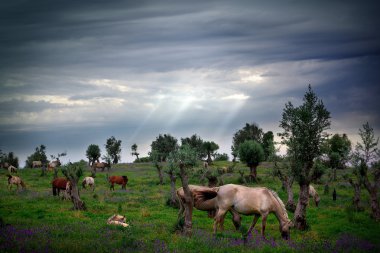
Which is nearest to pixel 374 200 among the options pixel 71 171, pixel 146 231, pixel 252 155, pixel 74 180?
pixel 146 231

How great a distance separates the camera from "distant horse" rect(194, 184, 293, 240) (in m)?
21.2

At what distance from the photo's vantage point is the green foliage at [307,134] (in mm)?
26812

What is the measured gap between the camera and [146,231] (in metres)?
20.9

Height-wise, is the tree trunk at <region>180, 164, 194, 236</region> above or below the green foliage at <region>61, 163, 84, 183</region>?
below

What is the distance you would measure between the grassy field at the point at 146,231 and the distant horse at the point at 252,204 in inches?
41.6

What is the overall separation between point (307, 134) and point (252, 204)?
8.16 meters

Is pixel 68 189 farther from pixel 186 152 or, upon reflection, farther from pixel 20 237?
pixel 20 237

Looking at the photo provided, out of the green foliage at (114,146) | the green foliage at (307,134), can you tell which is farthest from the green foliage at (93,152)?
the green foliage at (307,134)

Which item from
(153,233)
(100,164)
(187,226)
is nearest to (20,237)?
(153,233)

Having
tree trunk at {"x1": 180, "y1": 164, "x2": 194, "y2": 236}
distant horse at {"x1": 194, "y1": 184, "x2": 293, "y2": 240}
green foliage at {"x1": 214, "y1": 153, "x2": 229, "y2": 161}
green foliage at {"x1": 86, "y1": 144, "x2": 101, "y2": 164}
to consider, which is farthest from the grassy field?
green foliage at {"x1": 214, "y1": 153, "x2": 229, "y2": 161}

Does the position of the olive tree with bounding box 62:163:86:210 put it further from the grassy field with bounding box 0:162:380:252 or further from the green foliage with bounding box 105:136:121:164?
the green foliage with bounding box 105:136:121:164

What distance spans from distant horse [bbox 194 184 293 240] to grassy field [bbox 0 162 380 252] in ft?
3.47

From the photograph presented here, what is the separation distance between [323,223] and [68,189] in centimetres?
2307

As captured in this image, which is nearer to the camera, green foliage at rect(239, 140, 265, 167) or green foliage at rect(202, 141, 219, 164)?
green foliage at rect(239, 140, 265, 167)
